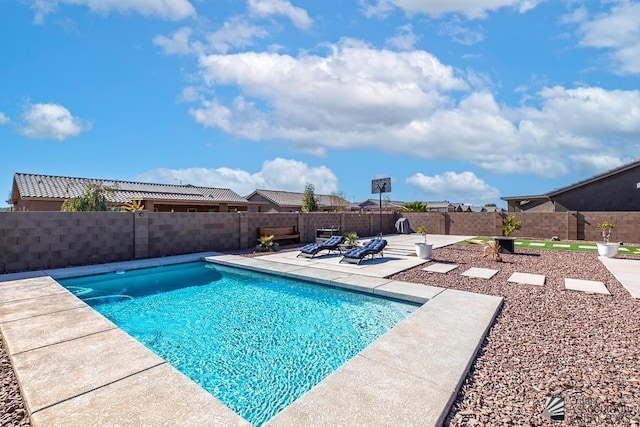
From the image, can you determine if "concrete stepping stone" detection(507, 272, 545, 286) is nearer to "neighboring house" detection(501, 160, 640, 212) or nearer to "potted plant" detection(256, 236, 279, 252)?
"potted plant" detection(256, 236, 279, 252)

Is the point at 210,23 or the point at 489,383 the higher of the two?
the point at 210,23

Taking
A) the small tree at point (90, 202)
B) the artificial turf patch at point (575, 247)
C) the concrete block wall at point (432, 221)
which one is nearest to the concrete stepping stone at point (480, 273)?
the artificial turf patch at point (575, 247)

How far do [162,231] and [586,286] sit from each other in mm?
11940

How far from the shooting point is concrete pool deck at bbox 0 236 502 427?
7.82 ft

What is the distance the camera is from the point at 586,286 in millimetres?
6574

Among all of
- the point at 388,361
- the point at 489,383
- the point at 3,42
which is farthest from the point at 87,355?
the point at 3,42

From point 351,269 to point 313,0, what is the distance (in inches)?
314

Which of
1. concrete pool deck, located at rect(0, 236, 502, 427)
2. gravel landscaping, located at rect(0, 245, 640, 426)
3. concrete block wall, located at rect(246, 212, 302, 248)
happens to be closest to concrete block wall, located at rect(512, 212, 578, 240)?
gravel landscaping, located at rect(0, 245, 640, 426)

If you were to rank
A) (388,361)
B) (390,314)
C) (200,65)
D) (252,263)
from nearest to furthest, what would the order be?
1. (388,361)
2. (390,314)
3. (252,263)
4. (200,65)

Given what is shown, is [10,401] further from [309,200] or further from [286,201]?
[286,201]

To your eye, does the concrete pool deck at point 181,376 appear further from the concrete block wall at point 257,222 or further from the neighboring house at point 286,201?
the neighboring house at point 286,201

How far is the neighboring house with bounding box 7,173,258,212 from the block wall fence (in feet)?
27.1

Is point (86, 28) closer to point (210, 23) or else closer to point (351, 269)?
point (210, 23)

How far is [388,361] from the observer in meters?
3.26
